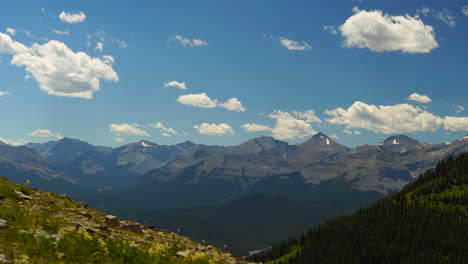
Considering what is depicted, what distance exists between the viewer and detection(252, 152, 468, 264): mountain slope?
381ft

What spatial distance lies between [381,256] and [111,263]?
391 ft

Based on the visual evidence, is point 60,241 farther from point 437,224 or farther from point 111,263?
point 437,224

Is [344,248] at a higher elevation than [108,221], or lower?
lower

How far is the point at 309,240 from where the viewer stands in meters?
137

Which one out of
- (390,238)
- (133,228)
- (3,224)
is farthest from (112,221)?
(390,238)

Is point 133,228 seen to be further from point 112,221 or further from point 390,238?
point 390,238

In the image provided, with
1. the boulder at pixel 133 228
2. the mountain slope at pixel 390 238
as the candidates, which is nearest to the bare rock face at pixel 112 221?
the boulder at pixel 133 228

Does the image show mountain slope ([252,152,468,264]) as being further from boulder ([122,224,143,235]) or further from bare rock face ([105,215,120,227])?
bare rock face ([105,215,120,227])

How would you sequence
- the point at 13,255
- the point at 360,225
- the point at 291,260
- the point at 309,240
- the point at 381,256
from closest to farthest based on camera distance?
the point at 13,255
the point at 291,260
the point at 381,256
the point at 309,240
the point at 360,225

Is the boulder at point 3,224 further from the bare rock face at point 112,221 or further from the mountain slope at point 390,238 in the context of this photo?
Answer: the mountain slope at point 390,238

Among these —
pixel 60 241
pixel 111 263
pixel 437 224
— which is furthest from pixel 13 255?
pixel 437 224

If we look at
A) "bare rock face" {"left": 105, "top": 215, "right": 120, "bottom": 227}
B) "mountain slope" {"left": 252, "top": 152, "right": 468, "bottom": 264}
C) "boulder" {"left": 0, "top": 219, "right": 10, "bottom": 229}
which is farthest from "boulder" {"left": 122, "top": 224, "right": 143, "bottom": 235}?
"mountain slope" {"left": 252, "top": 152, "right": 468, "bottom": 264}

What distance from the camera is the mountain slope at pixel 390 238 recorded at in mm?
115994

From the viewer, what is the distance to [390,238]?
5344 inches
